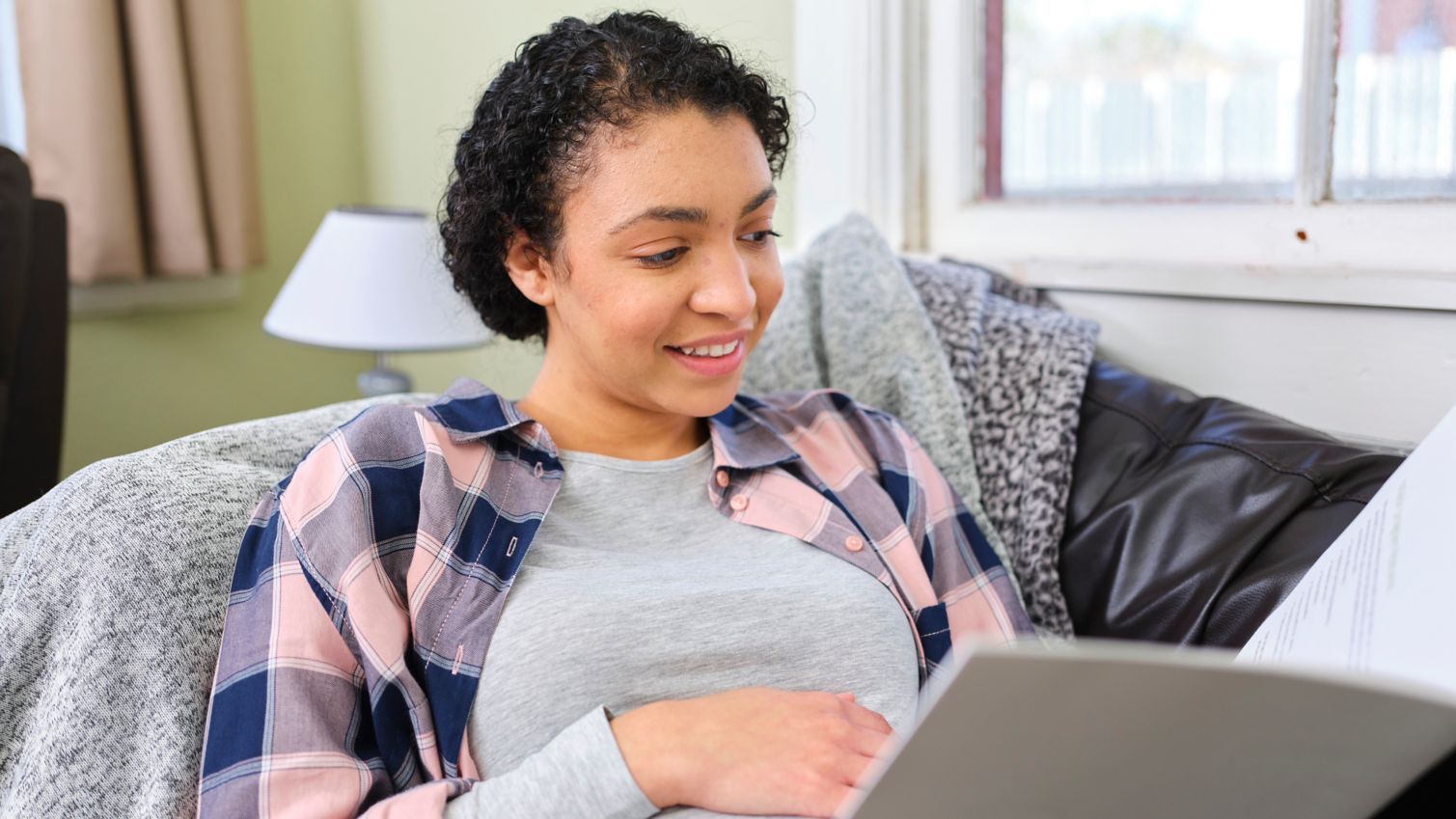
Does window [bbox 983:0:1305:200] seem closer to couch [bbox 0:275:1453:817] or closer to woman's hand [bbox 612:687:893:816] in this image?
couch [bbox 0:275:1453:817]

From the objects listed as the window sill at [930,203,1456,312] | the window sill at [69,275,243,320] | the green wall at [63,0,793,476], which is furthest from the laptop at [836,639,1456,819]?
the window sill at [69,275,243,320]

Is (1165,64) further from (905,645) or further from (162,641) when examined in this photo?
(162,641)

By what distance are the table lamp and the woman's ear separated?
0.76 m

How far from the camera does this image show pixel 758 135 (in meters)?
1.15

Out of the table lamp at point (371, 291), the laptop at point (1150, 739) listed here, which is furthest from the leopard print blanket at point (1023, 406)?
the table lamp at point (371, 291)

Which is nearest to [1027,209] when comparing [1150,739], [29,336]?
[1150,739]

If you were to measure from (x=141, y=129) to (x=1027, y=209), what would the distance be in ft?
5.49

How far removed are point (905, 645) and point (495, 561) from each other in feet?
1.23

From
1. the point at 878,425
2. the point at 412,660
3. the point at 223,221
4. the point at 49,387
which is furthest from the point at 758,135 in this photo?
the point at 223,221

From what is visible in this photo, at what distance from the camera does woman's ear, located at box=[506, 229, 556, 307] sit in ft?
3.66

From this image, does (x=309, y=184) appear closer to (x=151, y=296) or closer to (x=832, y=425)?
(x=151, y=296)

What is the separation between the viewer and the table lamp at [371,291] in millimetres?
1878

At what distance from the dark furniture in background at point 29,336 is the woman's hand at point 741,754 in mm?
1180

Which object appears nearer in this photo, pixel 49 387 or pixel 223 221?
pixel 49 387
